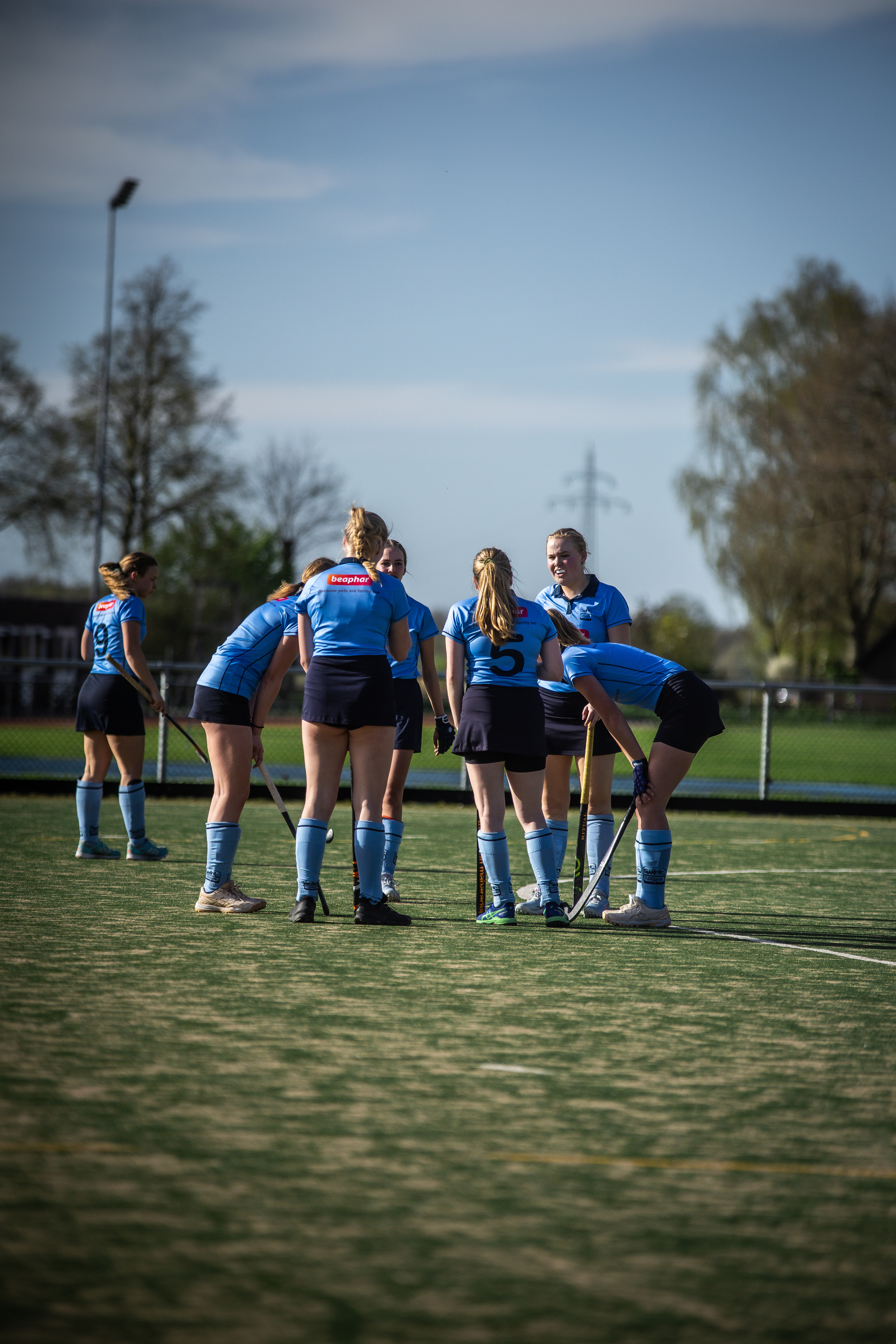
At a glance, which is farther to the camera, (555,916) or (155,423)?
(155,423)

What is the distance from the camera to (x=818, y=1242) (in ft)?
9.41

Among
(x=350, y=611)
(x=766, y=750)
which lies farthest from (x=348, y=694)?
(x=766, y=750)

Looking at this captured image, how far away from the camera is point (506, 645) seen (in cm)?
670

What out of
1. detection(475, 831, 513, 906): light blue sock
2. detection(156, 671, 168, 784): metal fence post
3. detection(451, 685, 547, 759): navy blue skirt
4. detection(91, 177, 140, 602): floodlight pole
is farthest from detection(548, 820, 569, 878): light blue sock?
detection(91, 177, 140, 602): floodlight pole

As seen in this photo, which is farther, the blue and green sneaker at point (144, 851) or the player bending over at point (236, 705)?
the blue and green sneaker at point (144, 851)

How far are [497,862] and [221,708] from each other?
1.59 meters

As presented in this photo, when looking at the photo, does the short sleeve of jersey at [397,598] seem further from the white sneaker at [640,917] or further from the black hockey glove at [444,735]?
the white sneaker at [640,917]

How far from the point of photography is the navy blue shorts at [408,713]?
7.87m

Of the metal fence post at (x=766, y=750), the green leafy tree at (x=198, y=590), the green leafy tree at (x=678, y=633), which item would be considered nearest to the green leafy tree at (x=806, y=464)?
the green leafy tree at (x=678, y=633)

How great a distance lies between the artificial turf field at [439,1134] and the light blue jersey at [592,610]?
5.52 feet

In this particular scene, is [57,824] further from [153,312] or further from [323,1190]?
[153,312]

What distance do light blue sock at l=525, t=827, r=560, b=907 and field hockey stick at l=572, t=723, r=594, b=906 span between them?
25cm

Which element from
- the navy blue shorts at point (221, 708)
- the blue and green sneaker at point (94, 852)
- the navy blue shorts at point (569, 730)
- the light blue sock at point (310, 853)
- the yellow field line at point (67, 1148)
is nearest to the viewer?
the yellow field line at point (67, 1148)

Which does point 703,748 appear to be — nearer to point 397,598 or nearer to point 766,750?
point 766,750
